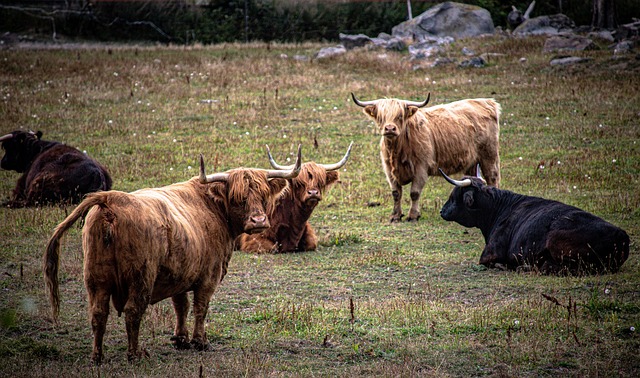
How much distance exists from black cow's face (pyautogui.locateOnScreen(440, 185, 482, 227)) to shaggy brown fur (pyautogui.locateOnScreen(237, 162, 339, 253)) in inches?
68.6

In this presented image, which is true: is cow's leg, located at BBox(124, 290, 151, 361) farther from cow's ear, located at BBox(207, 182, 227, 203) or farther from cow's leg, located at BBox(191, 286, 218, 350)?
cow's ear, located at BBox(207, 182, 227, 203)

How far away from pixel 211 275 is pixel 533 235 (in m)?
4.15

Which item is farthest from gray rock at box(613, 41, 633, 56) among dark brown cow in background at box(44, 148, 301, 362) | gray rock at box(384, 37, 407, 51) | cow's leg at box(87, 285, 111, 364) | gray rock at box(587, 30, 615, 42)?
cow's leg at box(87, 285, 111, 364)

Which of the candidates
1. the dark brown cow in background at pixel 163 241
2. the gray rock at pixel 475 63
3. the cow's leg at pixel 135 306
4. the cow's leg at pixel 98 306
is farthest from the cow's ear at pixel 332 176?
the gray rock at pixel 475 63

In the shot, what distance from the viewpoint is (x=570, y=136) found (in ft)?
54.5

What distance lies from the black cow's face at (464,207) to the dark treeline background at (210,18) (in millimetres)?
23480

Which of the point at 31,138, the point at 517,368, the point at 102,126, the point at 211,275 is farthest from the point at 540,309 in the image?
the point at 102,126

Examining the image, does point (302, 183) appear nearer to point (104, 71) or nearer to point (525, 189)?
point (525, 189)

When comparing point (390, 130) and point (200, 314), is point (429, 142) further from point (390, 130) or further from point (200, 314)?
point (200, 314)

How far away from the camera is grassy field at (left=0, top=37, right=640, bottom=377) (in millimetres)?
5992

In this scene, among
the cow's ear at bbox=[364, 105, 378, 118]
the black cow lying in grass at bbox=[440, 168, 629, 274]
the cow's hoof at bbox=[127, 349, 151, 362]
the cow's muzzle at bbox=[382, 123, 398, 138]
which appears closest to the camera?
the cow's hoof at bbox=[127, 349, 151, 362]

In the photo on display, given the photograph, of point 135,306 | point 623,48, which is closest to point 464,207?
point 135,306

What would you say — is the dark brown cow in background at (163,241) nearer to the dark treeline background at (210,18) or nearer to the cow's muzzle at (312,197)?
the cow's muzzle at (312,197)

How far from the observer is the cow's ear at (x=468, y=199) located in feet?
32.9
